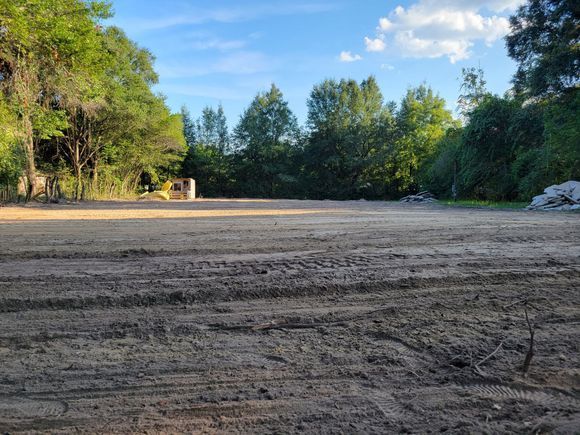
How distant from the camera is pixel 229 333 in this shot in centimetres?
296

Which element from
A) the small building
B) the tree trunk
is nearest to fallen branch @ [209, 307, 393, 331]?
the tree trunk

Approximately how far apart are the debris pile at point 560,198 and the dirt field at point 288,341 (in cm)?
1276

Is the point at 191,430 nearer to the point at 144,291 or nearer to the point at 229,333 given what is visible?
the point at 229,333

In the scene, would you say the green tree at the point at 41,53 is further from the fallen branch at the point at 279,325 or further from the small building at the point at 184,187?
the small building at the point at 184,187

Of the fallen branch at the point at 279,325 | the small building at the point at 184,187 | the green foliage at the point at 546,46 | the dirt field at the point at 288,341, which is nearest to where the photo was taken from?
the dirt field at the point at 288,341

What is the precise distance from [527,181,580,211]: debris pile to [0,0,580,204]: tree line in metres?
2.17

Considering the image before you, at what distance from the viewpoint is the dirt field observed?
200cm

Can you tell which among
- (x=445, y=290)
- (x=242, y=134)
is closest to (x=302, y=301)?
(x=445, y=290)

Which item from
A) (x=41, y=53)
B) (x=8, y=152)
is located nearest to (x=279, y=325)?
(x=41, y=53)

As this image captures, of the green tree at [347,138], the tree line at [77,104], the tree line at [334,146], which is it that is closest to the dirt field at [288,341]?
the tree line at [77,104]

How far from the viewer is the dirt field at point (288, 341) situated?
1999mm

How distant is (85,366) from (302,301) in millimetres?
1805

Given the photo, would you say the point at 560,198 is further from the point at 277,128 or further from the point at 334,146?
the point at 277,128

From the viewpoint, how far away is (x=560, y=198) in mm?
16656
